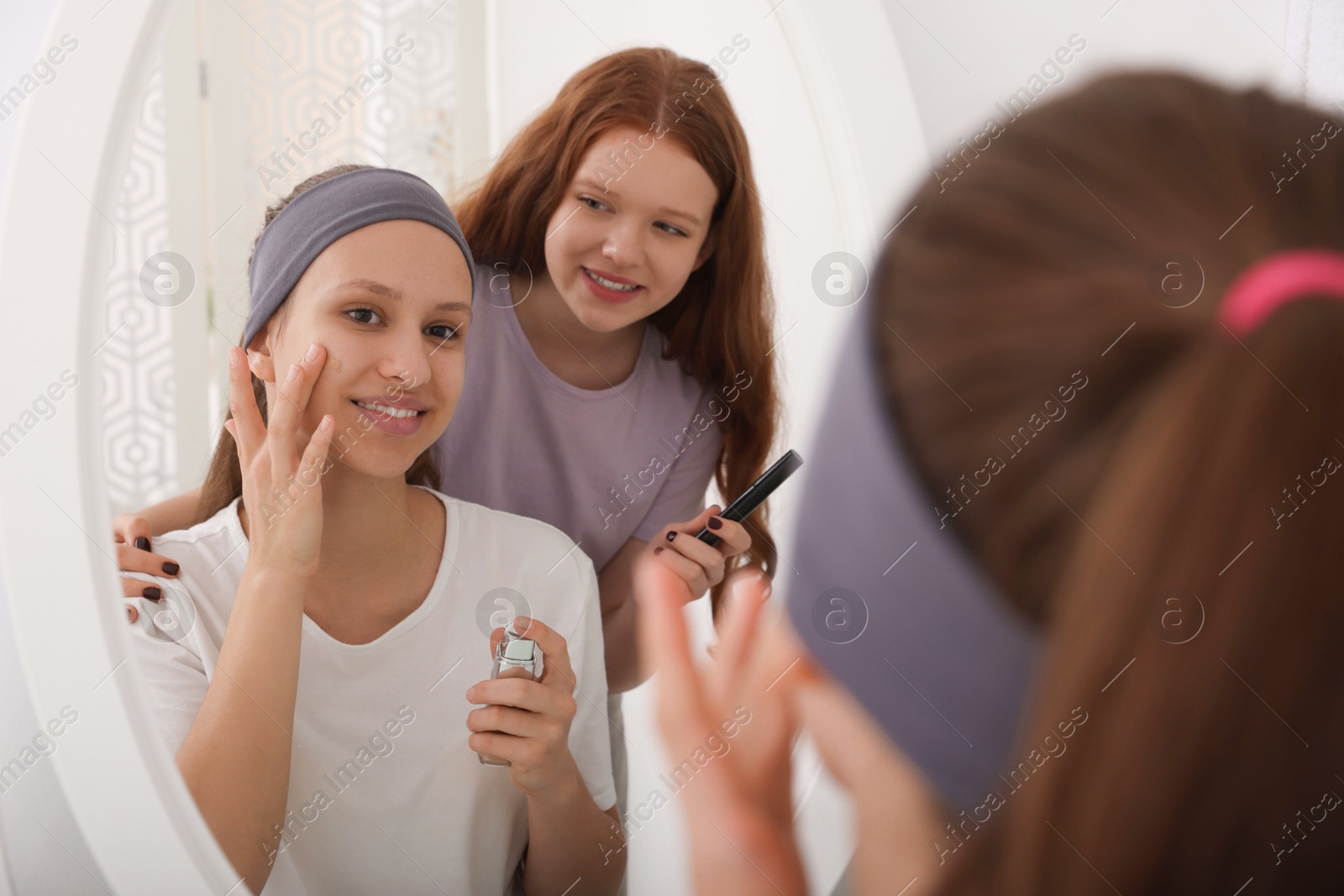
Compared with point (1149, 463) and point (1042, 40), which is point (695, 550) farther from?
point (1042, 40)

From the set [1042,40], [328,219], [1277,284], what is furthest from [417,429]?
[1042,40]

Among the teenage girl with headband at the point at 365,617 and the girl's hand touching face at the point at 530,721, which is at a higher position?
the teenage girl with headband at the point at 365,617

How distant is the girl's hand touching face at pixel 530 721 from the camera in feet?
1.55

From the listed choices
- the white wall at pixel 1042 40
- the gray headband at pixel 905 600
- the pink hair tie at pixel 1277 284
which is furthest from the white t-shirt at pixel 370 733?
the white wall at pixel 1042 40

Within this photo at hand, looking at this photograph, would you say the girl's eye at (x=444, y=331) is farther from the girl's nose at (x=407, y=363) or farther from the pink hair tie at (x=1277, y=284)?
the pink hair tie at (x=1277, y=284)

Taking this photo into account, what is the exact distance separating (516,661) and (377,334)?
0.19 metres

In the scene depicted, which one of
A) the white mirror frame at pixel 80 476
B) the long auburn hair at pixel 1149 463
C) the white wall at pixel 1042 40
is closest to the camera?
the long auburn hair at pixel 1149 463

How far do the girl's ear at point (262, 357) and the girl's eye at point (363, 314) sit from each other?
57mm

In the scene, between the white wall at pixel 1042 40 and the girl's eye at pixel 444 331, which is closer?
the girl's eye at pixel 444 331

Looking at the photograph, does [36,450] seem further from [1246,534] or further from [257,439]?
[1246,534]

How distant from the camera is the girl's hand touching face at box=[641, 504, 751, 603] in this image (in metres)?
0.53

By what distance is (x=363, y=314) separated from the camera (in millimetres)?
459

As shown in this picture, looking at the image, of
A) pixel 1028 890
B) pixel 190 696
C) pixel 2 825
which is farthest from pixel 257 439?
pixel 1028 890

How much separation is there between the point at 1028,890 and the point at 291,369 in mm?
402
